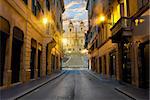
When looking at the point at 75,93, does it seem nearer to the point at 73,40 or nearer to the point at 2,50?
the point at 2,50

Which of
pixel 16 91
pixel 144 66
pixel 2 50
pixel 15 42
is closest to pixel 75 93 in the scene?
pixel 16 91

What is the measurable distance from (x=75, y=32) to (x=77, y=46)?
8.36m

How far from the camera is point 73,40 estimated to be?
117312 millimetres

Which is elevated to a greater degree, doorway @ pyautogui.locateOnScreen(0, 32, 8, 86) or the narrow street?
doorway @ pyautogui.locateOnScreen(0, 32, 8, 86)

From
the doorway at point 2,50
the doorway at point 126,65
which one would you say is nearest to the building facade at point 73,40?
the doorway at point 126,65

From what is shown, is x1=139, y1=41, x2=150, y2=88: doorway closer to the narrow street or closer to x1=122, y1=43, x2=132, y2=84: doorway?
the narrow street

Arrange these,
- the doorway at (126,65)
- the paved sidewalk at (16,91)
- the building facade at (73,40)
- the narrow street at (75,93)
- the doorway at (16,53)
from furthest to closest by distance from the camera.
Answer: the building facade at (73,40)
the doorway at (126,65)
the doorway at (16,53)
the narrow street at (75,93)
the paved sidewalk at (16,91)

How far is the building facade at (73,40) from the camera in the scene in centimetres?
11556

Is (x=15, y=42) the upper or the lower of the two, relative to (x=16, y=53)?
upper

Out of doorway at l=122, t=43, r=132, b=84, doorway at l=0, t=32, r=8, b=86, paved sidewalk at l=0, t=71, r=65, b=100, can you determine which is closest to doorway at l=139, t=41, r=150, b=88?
doorway at l=122, t=43, r=132, b=84

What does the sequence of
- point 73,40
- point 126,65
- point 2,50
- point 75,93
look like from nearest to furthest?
point 75,93, point 2,50, point 126,65, point 73,40

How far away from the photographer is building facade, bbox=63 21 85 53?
116 meters

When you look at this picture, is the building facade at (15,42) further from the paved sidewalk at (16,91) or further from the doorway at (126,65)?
the doorway at (126,65)

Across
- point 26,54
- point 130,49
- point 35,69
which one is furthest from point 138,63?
point 35,69
